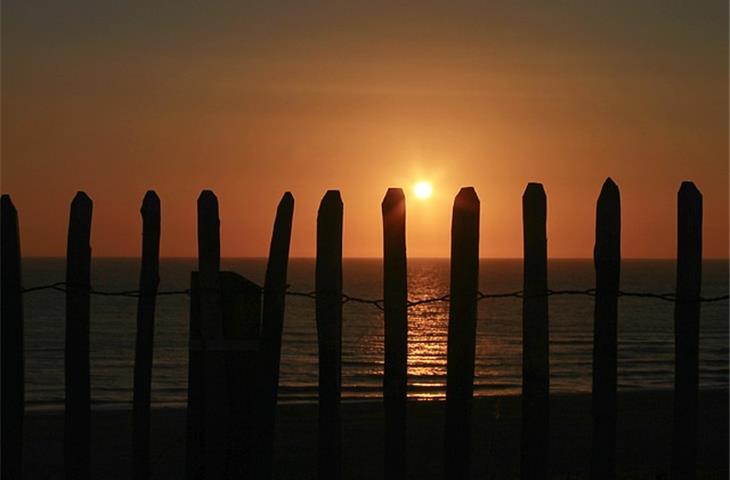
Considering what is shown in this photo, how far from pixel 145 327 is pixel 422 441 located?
1383 centimetres

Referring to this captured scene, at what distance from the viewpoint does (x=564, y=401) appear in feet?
102

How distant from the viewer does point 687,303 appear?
6.23 m

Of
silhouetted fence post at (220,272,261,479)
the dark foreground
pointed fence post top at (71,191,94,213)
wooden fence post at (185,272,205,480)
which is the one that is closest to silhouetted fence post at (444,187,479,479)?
silhouetted fence post at (220,272,261,479)

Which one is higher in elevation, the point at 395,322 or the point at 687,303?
the point at 687,303

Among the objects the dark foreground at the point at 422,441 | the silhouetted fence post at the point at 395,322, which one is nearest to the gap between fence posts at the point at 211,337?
the silhouetted fence post at the point at 395,322

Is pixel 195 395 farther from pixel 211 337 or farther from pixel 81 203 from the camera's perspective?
pixel 81 203

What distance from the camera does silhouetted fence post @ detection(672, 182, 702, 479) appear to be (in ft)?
20.4

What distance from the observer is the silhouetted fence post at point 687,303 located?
20.4 feet

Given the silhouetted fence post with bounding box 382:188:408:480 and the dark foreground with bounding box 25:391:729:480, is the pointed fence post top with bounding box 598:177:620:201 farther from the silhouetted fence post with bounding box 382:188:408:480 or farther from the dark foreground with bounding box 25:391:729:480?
the dark foreground with bounding box 25:391:729:480

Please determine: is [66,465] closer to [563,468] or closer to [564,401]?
[563,468]

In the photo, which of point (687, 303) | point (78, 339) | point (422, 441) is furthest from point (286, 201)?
point (422, 441)

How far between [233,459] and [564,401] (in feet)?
84.0

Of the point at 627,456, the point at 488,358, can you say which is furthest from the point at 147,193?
the point at 488,358

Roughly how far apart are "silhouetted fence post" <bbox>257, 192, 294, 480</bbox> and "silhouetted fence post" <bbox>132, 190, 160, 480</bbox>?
2.23 feet
